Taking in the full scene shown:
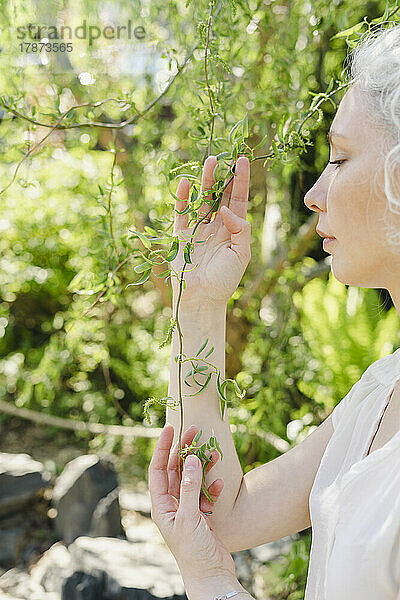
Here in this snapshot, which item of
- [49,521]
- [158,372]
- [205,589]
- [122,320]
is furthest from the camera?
[122,320]

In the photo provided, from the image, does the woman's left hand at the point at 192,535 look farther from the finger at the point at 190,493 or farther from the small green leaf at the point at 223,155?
the small green leaf at the point at 223,155

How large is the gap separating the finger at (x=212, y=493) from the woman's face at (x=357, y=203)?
0.40m

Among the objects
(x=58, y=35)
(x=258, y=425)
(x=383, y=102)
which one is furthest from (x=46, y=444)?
(x=383, y=102)

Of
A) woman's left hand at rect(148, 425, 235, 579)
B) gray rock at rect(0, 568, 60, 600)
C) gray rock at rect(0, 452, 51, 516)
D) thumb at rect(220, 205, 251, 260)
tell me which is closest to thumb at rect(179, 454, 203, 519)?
woman's left hand at rect(148, 425, 235, 579)

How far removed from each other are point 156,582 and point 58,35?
7.04 ft

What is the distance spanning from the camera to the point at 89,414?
4.11 m

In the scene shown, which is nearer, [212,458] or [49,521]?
[212,458]

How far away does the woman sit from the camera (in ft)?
3.04

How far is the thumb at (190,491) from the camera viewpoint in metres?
1.04

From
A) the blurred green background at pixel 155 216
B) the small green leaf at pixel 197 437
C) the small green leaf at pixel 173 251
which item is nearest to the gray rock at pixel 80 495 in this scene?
the blurred green background at pixel 155 216

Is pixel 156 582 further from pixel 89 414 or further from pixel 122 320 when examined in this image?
pixel 122 320

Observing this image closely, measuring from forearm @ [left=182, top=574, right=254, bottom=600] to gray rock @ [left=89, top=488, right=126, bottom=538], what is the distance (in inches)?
75.6

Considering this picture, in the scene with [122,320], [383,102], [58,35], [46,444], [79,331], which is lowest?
[46,444]

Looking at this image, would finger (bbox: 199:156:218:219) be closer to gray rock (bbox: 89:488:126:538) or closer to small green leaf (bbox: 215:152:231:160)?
small green leaf (bbox: 215:152:231:160)
